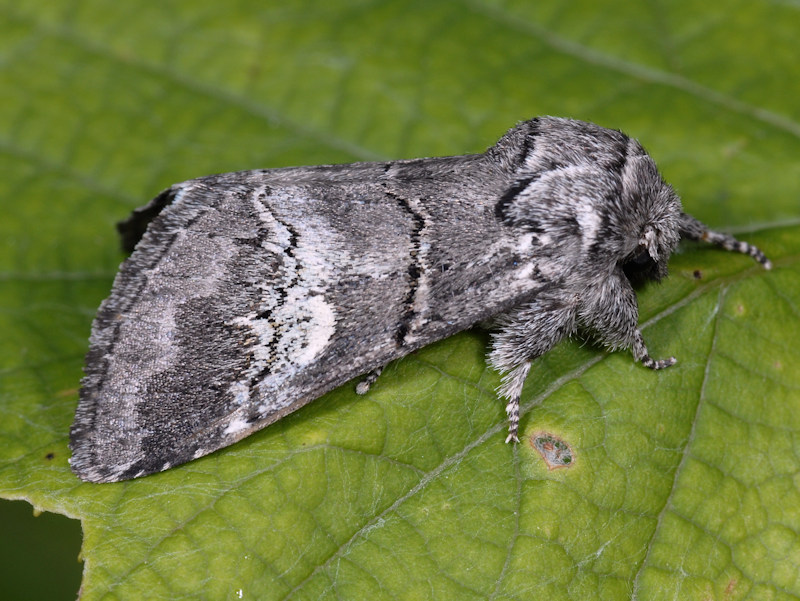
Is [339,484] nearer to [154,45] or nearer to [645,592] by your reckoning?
[645,592]

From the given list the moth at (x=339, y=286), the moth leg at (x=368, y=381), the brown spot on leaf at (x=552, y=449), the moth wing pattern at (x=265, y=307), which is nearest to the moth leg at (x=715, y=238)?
the moth at (x=339, y=286)

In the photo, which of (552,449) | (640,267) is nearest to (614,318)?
(640,267)

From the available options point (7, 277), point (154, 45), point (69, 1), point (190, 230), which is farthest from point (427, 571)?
point (69, 1)

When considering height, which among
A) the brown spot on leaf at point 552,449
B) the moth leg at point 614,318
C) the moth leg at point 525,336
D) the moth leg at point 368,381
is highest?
the moth leg at point 614,318

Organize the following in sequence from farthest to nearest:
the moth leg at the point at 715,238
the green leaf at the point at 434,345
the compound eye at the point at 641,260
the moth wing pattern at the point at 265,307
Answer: the moth leg at the point at 715,238 → the compound eye at the point at 641,260 → the moth wing pattern at the point at 265,307 → the green leaf at the point at 434,345

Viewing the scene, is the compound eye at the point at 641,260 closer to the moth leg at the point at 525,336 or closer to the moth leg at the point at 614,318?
the moth leg at the point at 614,318

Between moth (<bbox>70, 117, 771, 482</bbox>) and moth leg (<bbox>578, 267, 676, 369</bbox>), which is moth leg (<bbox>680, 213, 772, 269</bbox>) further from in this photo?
moth leg (<bbox>578, 267, 676, 369</bbox>)

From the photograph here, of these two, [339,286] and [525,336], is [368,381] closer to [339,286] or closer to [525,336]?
[339,286]

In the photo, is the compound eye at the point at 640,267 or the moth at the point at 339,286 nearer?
the moth at the point at 339,286
